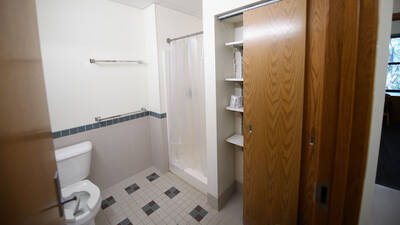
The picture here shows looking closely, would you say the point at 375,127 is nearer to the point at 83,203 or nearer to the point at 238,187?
the point at 238,187

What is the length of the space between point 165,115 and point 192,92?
0.55m

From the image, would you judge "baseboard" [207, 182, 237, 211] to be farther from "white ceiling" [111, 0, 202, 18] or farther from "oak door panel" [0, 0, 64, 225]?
"white ceiling" [111, 0, 202, 18]

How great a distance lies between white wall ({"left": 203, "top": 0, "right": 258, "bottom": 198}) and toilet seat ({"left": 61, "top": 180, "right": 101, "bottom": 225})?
1.07 meters

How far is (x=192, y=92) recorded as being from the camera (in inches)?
82.7

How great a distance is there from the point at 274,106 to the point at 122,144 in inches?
76.7

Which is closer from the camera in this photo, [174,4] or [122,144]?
[174,4]

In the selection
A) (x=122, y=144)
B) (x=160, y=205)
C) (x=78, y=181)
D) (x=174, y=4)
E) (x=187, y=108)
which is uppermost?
(x=174, y=4)

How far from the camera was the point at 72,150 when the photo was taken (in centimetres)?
176

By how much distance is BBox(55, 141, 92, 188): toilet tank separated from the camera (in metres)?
1.65

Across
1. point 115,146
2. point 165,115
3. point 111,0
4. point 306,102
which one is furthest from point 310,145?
point 111,0

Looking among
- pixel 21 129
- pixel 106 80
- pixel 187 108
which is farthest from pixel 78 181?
pixel 21 129

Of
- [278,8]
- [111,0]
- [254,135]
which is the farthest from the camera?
[111,0]

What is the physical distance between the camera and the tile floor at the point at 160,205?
1.74 m

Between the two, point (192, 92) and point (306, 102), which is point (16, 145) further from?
point (192, 92)
